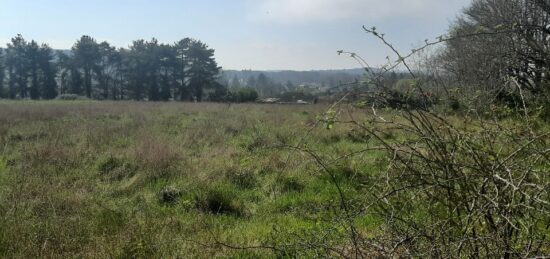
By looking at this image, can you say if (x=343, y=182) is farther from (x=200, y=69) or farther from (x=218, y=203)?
(x=200, y=69)

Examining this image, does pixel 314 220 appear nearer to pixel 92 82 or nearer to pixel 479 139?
pixel 479 139

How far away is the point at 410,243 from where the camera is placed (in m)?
2.59

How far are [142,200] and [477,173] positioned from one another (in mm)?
4854

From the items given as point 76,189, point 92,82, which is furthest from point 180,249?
point 92,82

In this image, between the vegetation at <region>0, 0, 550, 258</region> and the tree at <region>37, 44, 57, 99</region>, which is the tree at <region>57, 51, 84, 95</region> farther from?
the vegetation at <region>0, 0, 550, 258</region>

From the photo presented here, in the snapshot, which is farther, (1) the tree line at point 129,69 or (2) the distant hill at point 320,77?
(1) the tree line at point 129,69

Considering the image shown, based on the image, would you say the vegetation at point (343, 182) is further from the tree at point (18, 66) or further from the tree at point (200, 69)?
the tree at point (18, 66)

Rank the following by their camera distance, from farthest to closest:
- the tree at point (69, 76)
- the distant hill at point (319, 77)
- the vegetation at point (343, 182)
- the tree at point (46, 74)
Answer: the tree at point (69, 76), the tree at point (46, 74), the distant hill at point (319, 77), the vegetation at point (343, 182)

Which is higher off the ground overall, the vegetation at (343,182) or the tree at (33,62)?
the tree at (33,62)

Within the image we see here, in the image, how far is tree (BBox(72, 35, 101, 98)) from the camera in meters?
62.0

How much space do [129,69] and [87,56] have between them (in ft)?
20.0

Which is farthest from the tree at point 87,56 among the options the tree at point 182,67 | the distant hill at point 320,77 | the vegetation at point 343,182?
the vegetation at point 343,182

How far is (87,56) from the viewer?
2451 inches

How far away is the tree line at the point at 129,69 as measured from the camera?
61188mm
